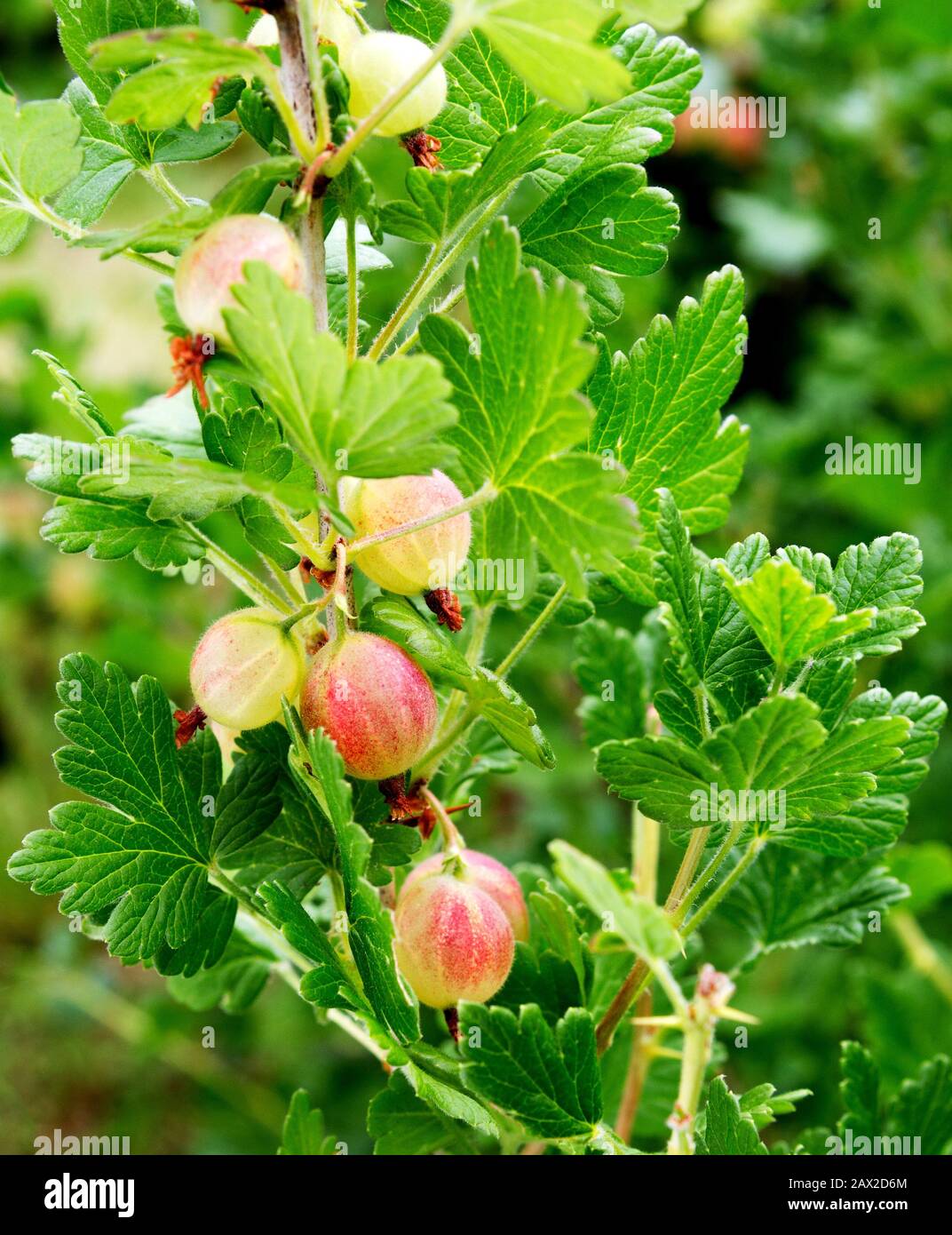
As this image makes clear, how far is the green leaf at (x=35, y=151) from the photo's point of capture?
39 cm

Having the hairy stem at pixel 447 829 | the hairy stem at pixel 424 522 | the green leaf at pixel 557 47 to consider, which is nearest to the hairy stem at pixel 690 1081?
the hairy stem at pixel 447 829

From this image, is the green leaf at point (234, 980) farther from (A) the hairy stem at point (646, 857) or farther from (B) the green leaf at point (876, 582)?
(B) the green leaf at point (876, 582)

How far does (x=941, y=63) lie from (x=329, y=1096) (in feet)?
4.54

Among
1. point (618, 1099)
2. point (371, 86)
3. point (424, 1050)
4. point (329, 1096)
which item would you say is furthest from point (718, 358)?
point (329, 1096)

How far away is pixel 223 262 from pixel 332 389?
0.05 m

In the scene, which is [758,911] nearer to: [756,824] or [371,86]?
[756,824]

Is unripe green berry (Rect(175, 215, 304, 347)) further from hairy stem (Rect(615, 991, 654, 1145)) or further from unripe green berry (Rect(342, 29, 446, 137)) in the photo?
hairy stem (Rect(615, 991, 654, 1145))

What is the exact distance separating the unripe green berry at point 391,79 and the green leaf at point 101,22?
7 centimetres

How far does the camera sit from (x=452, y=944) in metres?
0.43

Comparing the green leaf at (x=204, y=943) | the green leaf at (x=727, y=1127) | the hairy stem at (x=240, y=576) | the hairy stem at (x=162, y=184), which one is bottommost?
the green leaf at (x=727, y=1127)

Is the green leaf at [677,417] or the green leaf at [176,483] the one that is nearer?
the green leaf at [176,483]

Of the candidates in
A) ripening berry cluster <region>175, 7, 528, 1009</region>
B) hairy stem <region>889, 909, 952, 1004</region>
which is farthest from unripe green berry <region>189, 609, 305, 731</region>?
hairy stem <region>889, 909, 952, 1004</region>

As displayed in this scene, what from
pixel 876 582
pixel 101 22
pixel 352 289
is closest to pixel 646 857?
pixel 876 582
